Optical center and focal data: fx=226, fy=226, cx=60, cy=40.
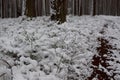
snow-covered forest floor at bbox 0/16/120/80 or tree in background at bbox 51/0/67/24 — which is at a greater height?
tree in background at bbox 51/0/67/24

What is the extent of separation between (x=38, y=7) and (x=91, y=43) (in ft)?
31.0

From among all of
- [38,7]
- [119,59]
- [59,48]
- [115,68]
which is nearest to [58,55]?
[59,48]

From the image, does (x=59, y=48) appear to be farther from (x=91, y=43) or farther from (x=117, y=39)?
(x=117, y=39)

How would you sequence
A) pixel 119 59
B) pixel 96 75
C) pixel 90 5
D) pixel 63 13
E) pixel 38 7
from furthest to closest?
pixel 90 5
pixel 38 7
pixel 63 13
pixel 119 59
pixel 96 75

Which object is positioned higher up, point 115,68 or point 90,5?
point 90,5

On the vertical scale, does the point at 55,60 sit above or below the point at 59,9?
below

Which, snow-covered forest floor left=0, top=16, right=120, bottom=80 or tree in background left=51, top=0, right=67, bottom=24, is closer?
snow-covered forest floor left=0, top=16, right=120, bottom=80

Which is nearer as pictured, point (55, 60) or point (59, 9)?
point (55, 60)

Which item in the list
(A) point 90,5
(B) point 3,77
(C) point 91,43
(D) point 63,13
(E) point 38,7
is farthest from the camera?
(A) point 90,5

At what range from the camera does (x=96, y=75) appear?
438 centimetres

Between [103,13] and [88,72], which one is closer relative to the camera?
[88,72]

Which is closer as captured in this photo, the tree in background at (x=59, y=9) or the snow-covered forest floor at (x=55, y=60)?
the snow-covered forest floor at (x=55, y=60)

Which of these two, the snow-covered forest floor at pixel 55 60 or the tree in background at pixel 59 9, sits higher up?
the tree in background at pixel 59 9

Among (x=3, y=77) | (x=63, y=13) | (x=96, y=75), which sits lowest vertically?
(x=96, y=75)
